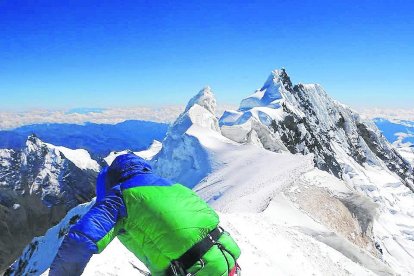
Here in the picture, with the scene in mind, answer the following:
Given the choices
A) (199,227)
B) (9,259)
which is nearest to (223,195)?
(199,227)

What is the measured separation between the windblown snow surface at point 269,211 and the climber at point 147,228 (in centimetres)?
451

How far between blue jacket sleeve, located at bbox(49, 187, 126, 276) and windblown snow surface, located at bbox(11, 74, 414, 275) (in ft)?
15.1

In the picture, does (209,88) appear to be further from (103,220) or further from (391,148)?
(391,148)

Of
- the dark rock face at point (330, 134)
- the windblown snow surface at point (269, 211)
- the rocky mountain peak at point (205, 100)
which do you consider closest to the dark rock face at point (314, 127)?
the dark rock face at point (330, 134)

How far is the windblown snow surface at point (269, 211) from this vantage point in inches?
525

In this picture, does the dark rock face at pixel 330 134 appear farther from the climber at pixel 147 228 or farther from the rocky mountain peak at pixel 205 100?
the climber at pixel 147 228

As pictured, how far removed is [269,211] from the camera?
1839 centimetres

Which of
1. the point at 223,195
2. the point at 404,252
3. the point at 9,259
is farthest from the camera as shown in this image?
the point at 9,259

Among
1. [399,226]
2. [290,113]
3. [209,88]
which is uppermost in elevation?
[209,88]

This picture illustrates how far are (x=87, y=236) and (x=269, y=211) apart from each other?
14564 millimetres

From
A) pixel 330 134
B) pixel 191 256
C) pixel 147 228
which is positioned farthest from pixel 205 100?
pixel 330 134

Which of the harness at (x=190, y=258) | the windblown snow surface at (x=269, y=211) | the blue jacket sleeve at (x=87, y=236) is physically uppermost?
the blue jacket sleeve at (x=87, y=236)

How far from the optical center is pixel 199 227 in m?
5.33

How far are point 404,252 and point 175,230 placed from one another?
62627 millimetres
